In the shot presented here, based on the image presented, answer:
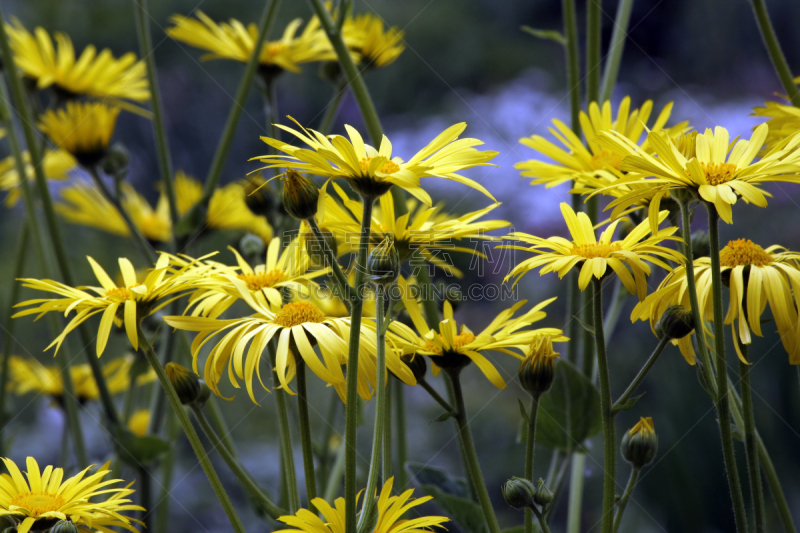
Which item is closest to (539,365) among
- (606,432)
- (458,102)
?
(606,432)

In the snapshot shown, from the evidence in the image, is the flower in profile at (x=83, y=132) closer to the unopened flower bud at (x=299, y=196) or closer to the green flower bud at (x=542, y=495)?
the unopened flower bud at (x=299, y=196)

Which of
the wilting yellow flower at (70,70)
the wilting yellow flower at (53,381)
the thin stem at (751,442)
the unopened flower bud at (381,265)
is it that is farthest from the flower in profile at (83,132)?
the thin stem at (751,442)

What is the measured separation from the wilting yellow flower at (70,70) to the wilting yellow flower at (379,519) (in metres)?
0.51

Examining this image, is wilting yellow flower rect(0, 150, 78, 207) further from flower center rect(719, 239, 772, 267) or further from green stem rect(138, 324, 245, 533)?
flower center rect(719, 239, 772, 267)

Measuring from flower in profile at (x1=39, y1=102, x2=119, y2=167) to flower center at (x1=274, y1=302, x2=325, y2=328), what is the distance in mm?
371

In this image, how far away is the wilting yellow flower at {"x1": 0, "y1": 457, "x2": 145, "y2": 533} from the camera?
28cm

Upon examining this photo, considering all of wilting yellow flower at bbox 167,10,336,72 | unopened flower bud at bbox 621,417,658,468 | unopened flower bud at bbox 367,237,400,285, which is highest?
wilting yellow flower at bbox 167,10,336,72

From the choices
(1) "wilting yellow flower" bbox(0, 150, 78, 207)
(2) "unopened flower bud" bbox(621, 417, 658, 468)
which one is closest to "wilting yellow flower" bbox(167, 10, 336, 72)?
(1) "wilting yellow flower" bbox(0, 150, 78, 207)

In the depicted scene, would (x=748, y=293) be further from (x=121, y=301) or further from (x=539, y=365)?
(x=121, y=301)

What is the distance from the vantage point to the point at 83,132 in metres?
0.58

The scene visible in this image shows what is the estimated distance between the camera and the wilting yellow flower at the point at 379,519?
10.1 inches

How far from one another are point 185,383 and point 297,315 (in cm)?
7

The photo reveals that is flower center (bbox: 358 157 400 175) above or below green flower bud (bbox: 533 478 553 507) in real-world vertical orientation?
above

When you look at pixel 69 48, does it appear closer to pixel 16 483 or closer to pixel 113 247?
pixel 16 483
